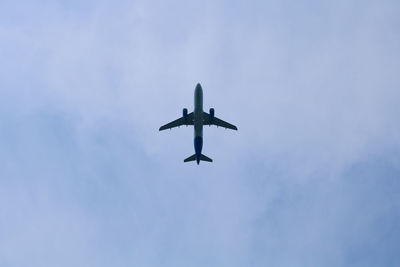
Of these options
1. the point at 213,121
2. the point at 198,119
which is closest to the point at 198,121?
the point at 198,119

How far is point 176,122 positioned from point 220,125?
951 centimetres

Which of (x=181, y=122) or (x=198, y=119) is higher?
(x=181, y=122)

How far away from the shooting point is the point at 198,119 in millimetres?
167750

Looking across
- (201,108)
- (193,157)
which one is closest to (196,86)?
(201,108)

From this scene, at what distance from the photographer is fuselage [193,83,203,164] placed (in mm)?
165875

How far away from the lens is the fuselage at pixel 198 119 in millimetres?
165875

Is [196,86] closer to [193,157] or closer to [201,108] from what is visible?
[201,108]

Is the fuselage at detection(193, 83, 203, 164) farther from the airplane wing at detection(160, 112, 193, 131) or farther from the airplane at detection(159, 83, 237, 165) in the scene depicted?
the airplane wing at detection(160, 112, 193, 131)

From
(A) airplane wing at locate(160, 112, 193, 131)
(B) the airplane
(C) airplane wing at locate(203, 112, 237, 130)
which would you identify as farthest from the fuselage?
(C) airplane wing at locate(203, 112, 237, 130)

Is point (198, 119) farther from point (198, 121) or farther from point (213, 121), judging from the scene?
point (213, 121)

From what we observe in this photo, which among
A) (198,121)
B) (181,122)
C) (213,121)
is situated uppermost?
(213,121)

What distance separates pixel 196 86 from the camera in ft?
548

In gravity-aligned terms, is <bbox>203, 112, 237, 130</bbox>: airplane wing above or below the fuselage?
above

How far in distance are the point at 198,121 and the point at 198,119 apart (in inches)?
16.9
